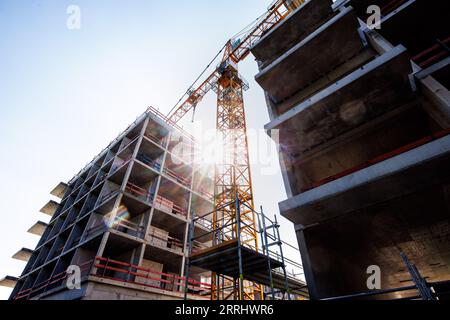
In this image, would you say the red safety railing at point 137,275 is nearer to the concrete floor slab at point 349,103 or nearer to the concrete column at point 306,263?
the concrete column at point 306,263

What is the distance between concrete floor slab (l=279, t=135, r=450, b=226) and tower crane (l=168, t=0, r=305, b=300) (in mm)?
6939

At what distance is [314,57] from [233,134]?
13.2m

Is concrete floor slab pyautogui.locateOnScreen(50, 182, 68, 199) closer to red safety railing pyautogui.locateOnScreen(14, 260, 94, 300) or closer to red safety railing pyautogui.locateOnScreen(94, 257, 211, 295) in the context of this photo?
red safety railing pyautogui.locateOnScreen(14, 260, 94, 300)

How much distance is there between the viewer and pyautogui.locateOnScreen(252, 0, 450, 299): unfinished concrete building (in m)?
6.32

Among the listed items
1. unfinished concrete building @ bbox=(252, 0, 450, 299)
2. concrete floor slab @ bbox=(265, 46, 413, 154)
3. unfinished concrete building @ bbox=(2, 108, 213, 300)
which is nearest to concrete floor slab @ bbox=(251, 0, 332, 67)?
unfinished concrete building @ bbox=(252, 0, 450, 299)

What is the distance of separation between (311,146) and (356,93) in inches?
109

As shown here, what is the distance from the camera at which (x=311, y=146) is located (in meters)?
9.88

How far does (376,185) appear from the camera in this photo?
6102mm

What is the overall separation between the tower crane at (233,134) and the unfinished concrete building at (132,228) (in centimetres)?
211

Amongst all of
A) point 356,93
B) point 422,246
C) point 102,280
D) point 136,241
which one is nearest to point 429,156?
point 356,93

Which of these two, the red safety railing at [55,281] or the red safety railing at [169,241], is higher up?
the red safety railing at [169,241]

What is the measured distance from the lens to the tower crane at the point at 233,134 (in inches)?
634

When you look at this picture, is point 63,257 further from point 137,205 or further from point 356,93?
point 356,93

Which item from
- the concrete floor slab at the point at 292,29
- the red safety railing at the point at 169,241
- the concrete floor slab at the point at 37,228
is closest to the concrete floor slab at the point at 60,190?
the concrete floor slab at the point at 37,228
